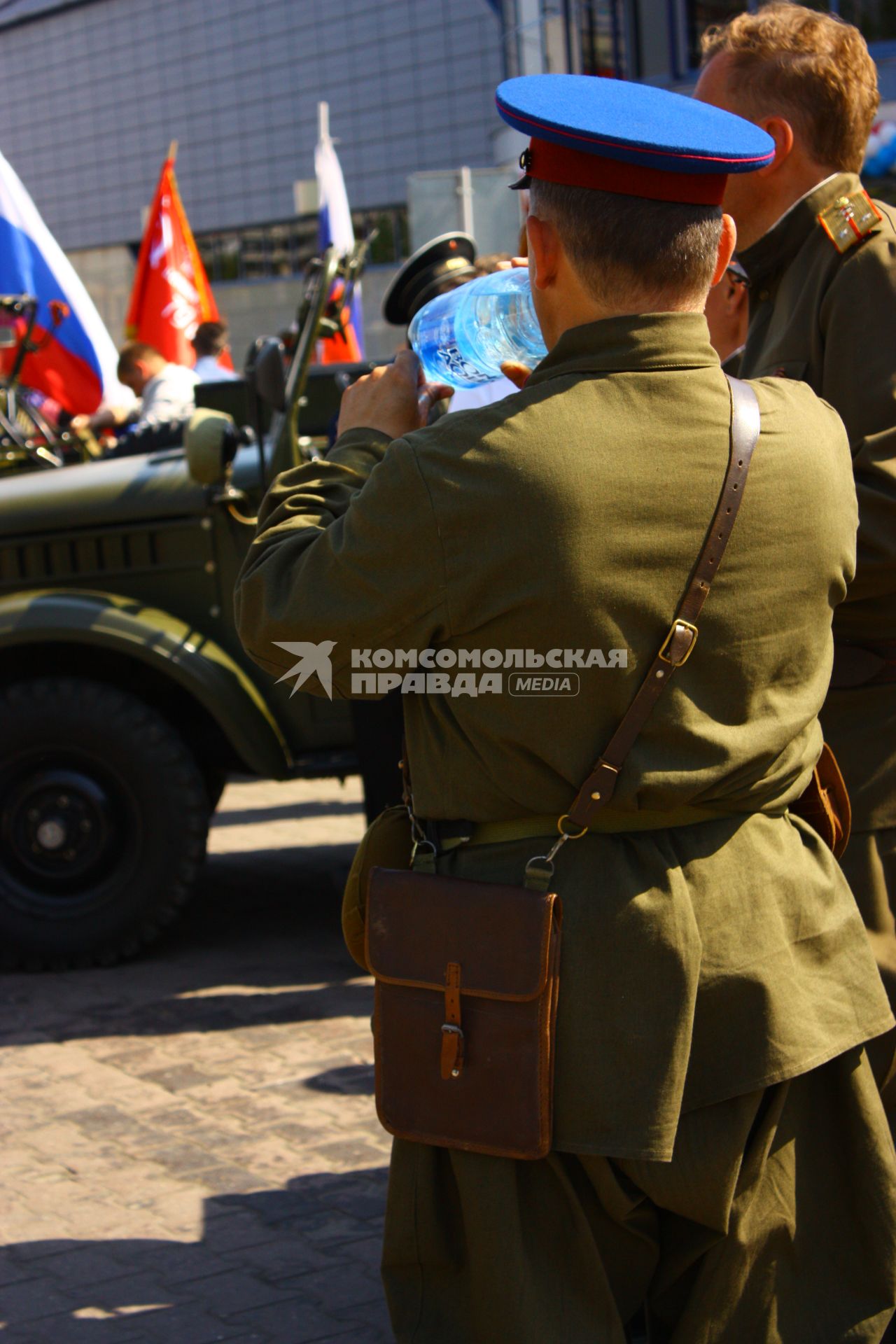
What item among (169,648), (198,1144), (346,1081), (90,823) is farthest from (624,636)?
(90,823)

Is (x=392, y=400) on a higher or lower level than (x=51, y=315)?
higher

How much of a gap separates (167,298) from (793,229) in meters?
9.43

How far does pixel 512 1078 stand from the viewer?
6.12 ft

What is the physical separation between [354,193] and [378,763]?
26896 mm

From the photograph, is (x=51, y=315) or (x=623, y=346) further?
(x=51, y=315)

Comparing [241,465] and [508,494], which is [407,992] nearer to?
[508,494]

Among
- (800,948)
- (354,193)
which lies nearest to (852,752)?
(800,948)

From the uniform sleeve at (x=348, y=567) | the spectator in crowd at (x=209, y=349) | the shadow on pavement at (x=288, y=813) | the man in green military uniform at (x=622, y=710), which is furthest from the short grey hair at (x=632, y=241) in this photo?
the spectator in crowd at (x=209, y=349)

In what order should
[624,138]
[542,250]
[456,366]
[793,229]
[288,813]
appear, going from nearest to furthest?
1. [624,138]
2. [542,250]
3. [793,229]
4. [456,366]
5. [288,813]

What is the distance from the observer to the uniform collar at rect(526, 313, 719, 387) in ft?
6.03

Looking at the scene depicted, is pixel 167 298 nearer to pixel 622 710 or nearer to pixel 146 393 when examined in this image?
pixel 146 393

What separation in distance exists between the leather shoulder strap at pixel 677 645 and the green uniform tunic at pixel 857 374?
620 millimetres

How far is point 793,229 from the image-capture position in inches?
100

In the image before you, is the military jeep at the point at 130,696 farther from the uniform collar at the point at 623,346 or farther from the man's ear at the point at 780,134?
the uniform collar at the point at 623,346
